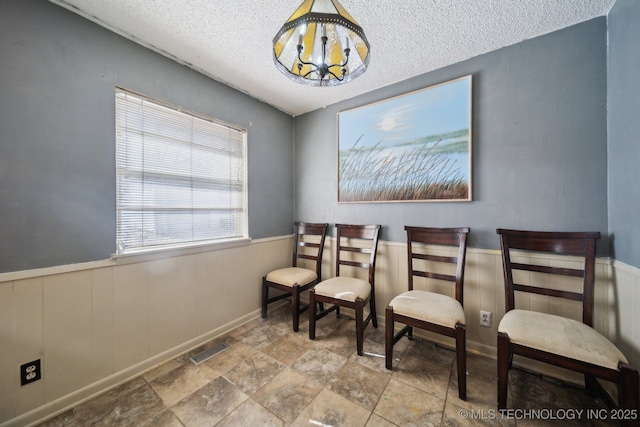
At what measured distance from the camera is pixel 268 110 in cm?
269

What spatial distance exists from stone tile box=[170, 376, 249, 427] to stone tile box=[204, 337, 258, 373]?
17cm

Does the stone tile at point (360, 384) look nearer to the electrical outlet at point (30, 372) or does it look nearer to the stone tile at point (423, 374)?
the stone tile at point (423, 374)

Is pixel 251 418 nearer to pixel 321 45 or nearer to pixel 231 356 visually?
pixel 231 356

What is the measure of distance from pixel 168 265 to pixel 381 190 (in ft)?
6.71

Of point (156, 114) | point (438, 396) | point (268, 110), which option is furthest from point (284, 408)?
point (268, 110)

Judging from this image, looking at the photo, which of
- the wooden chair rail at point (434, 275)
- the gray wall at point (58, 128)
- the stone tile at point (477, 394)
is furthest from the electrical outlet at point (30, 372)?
the wooden chair rail at point (434, 275)

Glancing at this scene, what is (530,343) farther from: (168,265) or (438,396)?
(168,265)

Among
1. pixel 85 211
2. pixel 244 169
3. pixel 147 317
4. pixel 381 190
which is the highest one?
pixel 244 169

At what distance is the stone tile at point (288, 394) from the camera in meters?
1.34

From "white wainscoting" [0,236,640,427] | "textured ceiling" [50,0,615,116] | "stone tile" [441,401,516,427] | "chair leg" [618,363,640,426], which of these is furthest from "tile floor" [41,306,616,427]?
"textured ceiling" [50,0,615,116]

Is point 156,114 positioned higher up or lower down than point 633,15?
lower down

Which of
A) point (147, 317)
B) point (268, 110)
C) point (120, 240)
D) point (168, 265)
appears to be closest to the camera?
point (120, 240)

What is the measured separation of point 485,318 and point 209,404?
2.09 meters

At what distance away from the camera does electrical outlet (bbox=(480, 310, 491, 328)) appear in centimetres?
181
